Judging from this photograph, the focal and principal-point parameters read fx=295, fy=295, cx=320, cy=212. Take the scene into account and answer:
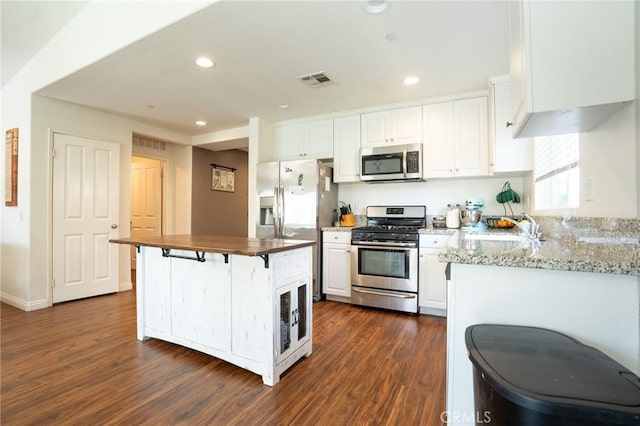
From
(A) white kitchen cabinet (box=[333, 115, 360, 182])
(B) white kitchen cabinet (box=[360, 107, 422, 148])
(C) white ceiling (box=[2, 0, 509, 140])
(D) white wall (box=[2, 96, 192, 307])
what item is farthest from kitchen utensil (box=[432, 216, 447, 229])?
(D) white wall (box=[2, 96, 192, 307])

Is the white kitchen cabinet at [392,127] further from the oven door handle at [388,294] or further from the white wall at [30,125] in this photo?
the white wall at [30,125]

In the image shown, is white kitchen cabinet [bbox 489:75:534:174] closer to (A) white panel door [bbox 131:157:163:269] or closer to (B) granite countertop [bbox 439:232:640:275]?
(B) granite countertop [bbox 439:232:640:275]

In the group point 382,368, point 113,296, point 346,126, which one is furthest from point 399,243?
point 113,296

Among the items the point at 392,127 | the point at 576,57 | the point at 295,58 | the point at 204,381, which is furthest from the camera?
the point at 392,127

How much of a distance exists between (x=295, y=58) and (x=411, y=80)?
1207 millimetres

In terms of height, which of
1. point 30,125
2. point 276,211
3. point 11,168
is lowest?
point 276,211

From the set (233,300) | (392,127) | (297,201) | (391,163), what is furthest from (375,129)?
(233,300)

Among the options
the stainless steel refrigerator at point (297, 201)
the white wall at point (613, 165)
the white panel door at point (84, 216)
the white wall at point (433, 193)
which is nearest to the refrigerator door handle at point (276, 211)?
the stainless steel refrigerator at point (297, 201)

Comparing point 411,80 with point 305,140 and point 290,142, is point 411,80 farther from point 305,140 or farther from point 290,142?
point 290,142

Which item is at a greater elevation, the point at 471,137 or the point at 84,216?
the point at 471,137

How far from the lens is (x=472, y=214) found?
10.7 ft

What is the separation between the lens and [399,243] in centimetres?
323

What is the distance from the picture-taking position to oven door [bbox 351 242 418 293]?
3188 millimetres

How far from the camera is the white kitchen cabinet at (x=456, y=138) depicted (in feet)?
10.5
